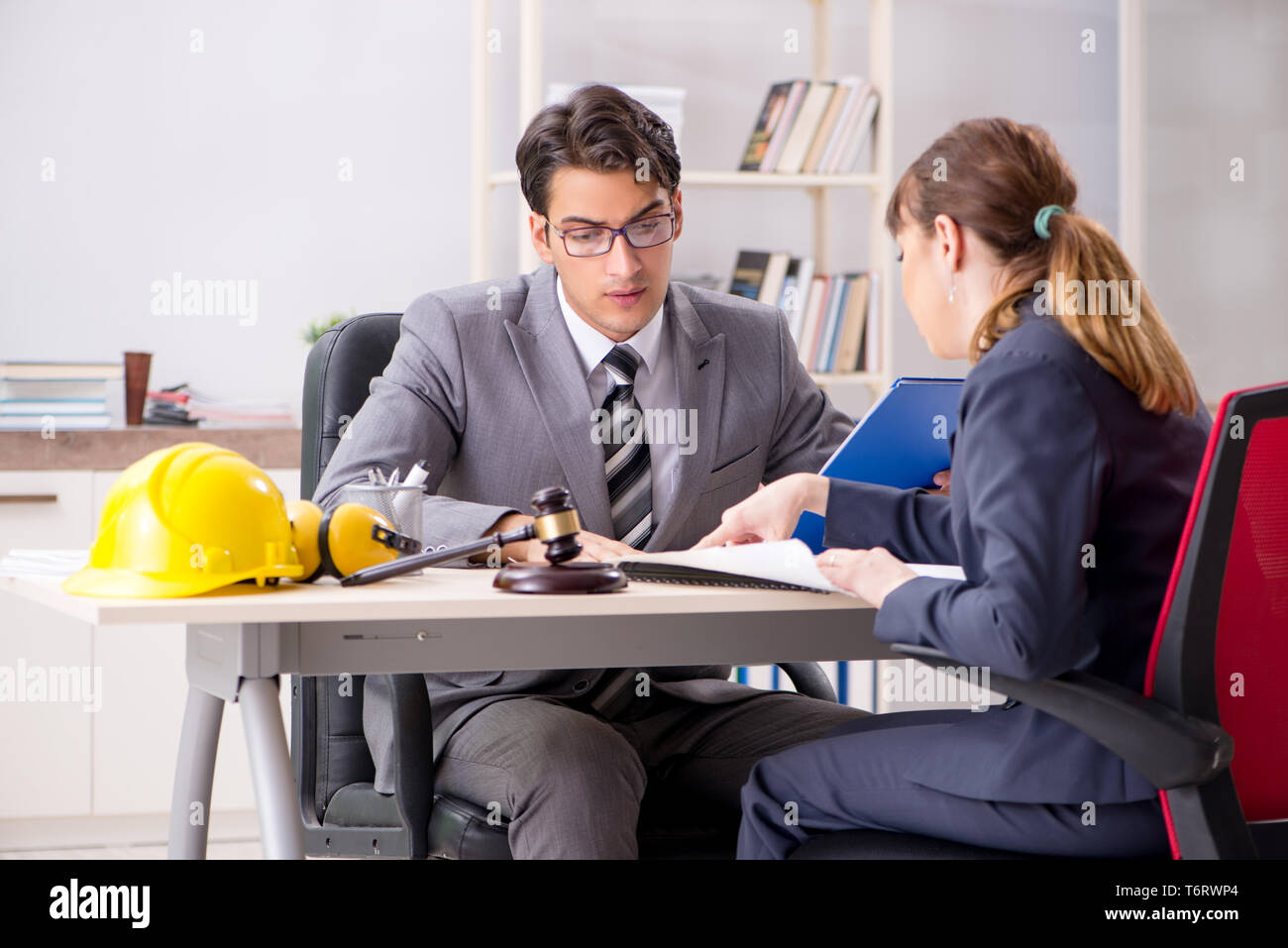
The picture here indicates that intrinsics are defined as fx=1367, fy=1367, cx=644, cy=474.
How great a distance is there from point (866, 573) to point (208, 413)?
222 cm

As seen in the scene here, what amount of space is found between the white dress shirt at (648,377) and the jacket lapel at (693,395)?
0.01 meters

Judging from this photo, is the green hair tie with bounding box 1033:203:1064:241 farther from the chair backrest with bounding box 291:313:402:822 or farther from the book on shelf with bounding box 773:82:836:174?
the book on shelf with bounding box 773:82:836:174

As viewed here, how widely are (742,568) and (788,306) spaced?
86.1 inches

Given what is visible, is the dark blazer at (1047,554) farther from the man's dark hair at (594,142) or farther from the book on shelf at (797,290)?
the book on shelf at (797,290)

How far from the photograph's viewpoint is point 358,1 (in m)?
3.45

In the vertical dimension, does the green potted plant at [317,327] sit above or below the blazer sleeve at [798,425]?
above

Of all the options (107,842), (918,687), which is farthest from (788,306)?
(107,842)

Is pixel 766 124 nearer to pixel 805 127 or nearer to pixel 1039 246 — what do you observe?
pixel 805 127

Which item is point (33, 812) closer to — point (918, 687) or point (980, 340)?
point (918, 687)

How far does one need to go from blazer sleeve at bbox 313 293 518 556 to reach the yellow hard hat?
1.21ft

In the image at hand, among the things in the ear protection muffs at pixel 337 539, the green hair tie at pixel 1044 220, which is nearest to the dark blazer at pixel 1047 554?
the green hair tie at pixel 1044 220

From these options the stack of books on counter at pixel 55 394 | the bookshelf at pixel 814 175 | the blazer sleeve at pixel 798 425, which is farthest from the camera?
Answer: the bookshelf at pixel 814 175

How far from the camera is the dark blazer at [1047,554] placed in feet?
3.73
